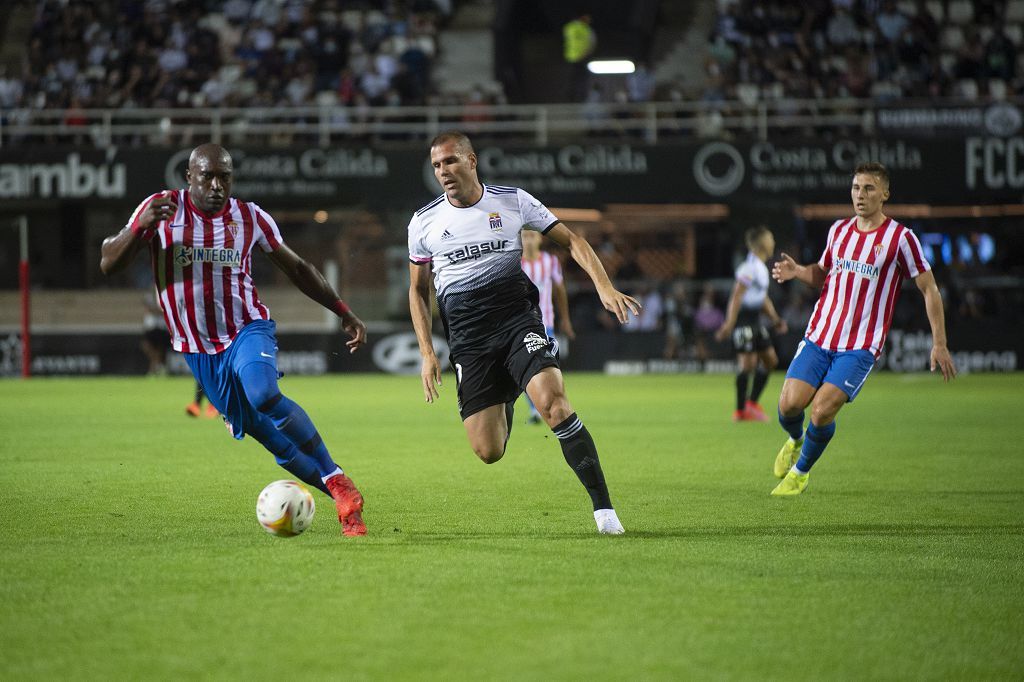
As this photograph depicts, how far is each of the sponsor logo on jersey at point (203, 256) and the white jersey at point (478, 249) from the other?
3.29 feet

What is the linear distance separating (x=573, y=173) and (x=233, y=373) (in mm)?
20358

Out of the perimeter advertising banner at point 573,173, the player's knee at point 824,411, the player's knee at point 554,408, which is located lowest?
the player's knee at point 824,411

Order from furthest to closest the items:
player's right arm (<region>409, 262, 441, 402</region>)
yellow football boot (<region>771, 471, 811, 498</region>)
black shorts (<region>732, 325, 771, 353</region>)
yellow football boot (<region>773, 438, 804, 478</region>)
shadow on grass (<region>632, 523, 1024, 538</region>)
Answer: black shorts (<region>732, 325, 771, 353</region>) < yellow football boot (<region>773, 438, 804, 478</region>) < yellow football boot (<region>771, 471, 811, 498</region>) < player's right arm (<region>409, 262, 441, 402</region>) < shadow on grass (<region>632, 523, 1024, 538</region>)

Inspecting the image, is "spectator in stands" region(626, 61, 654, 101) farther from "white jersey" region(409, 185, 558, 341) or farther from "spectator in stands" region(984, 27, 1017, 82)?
"white jersey" region(409, 185, 558, 341)

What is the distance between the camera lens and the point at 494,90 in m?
28.8

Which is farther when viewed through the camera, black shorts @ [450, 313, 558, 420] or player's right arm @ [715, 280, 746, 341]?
player's right arm @ [715, 280, 746, 341]

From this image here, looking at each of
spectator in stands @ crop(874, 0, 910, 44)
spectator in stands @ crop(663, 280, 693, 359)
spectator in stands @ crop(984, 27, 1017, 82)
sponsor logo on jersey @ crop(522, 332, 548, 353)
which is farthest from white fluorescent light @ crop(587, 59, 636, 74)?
sponsor logo on jersey @ crop(522, 332, 548, 353)

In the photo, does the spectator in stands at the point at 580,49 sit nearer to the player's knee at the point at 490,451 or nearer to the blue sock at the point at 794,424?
the blue sock at the point at 794,424

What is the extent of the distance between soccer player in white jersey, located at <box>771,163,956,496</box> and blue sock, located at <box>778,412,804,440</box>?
7 cm

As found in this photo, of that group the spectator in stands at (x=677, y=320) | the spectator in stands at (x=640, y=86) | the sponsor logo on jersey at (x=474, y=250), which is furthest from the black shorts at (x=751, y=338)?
the spectator in stands at (x=640, y=86)

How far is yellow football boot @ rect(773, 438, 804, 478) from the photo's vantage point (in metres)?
9.31

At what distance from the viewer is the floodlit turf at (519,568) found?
14.1ft

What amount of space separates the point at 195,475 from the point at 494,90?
66.1 feet

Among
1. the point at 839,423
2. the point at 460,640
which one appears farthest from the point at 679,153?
the point at 460,640
